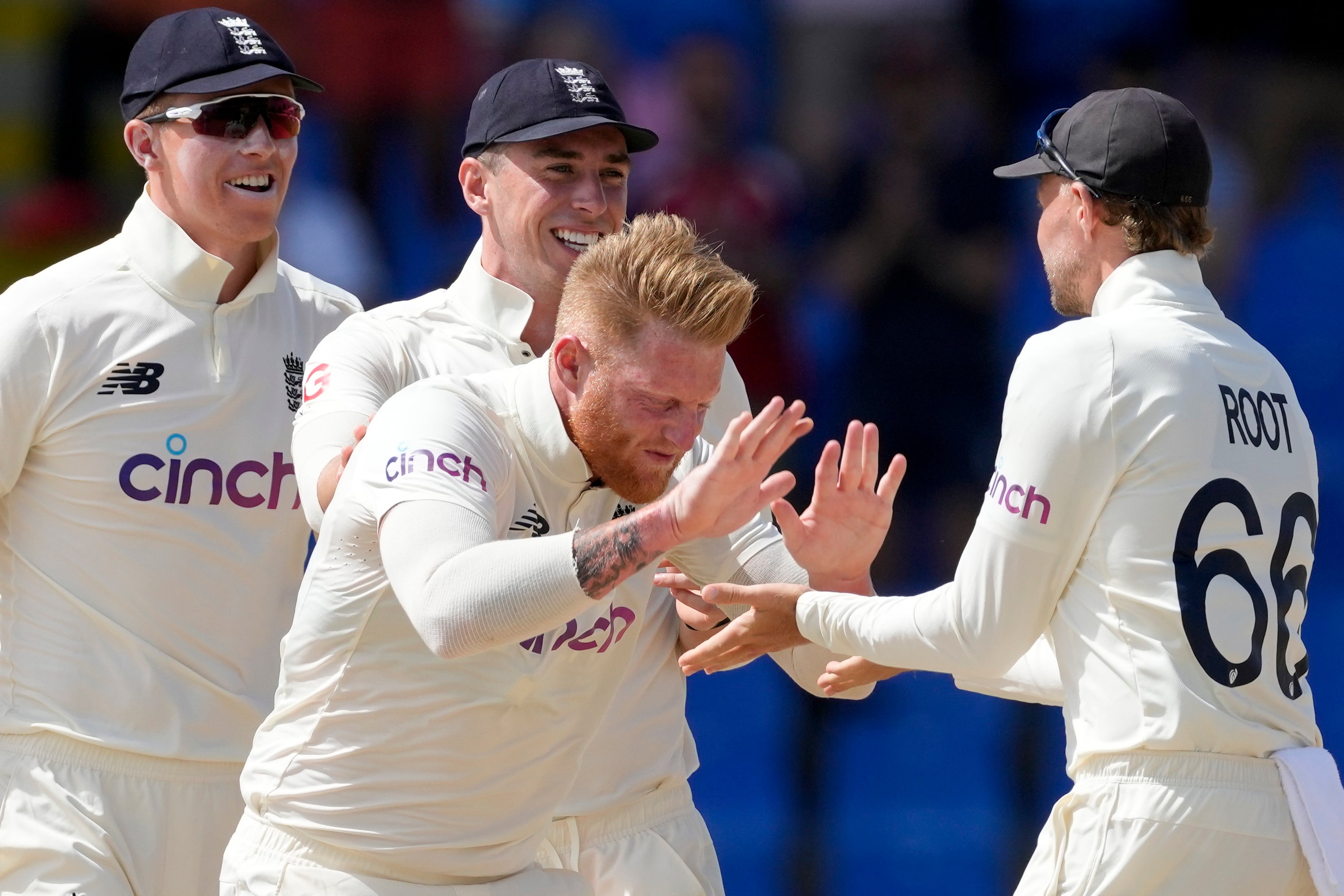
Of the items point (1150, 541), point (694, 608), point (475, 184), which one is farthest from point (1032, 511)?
point (475, 184)

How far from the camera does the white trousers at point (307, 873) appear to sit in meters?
3.29

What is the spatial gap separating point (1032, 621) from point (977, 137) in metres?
5.88

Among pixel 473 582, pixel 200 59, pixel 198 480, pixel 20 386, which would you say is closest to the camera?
pixel 473 582

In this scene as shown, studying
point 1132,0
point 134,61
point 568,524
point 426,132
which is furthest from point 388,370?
point 1132,0

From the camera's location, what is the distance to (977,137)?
350 inches

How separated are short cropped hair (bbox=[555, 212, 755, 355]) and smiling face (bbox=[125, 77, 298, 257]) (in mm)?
1295

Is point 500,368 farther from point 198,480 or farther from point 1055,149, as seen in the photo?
point 1055,149

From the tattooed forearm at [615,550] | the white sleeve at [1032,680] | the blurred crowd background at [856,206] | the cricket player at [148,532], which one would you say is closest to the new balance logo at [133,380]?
the cricket player at [148,532]

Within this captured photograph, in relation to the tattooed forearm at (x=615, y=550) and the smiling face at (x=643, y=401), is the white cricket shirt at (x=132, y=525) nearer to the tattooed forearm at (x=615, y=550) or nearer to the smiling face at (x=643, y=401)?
the smiling face at (x=643, y=401)

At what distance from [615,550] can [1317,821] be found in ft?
4.60

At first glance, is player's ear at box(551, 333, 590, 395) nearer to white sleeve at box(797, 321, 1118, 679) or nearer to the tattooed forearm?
the tattooed forearm

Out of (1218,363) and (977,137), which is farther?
(977,137)

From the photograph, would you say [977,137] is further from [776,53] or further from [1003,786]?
[1003,786]

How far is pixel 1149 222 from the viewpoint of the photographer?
11.6 feet
